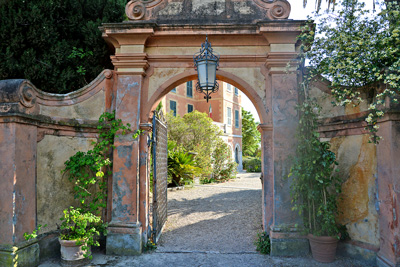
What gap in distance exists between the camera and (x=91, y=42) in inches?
243

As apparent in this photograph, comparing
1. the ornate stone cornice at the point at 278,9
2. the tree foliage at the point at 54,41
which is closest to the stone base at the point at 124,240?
the tree foliage at the point at 54,41

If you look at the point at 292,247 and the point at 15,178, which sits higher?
the point at 15,178

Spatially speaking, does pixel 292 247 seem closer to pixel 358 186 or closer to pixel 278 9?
pixel 358 186

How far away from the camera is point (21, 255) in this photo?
381 centimetres

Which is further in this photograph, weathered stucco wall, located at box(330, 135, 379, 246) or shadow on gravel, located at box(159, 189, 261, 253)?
shadow on gravel, located at box(159, 189, 261, 253)

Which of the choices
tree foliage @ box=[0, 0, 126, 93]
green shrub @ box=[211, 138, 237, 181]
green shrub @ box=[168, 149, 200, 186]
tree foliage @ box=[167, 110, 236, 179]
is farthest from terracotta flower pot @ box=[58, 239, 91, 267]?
green shrub @ box=[211, 138, 237, 181]

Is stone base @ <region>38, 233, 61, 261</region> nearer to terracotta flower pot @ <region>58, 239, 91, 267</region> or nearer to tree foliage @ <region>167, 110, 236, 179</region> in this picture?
terracotta flower pot @ <region>58, 239, 91, 267</region>

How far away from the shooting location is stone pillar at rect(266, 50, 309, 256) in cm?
457

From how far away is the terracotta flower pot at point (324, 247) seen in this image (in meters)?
4.23

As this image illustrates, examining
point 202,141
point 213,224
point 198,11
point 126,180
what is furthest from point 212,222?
point 202,141

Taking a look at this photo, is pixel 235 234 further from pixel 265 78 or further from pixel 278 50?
pixel 278 50

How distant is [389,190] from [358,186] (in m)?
0.63

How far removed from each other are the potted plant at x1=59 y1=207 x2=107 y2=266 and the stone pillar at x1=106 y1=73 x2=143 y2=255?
457 mm

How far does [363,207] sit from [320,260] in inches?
41.0
